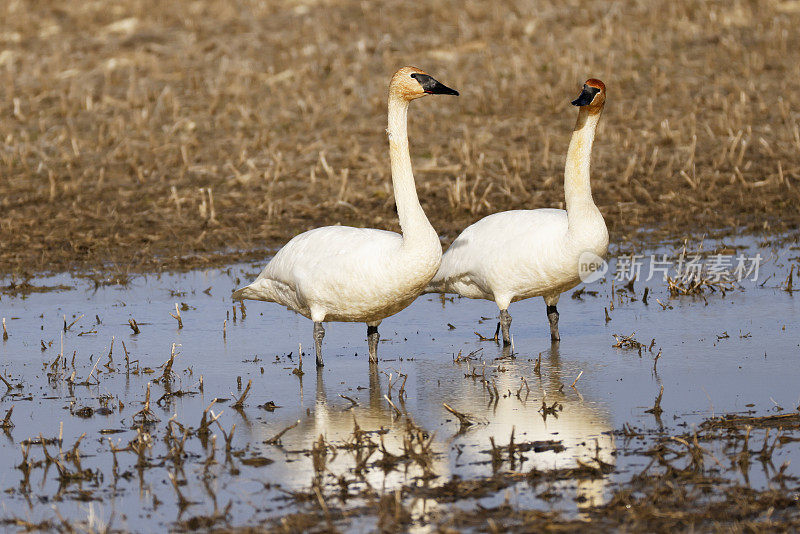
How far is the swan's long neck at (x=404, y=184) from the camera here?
780 centimetres

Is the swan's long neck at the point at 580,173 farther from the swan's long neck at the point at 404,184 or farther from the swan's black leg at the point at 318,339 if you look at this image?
the swan's black leg at the point at 318,339

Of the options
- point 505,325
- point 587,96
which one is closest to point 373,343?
point 505,325

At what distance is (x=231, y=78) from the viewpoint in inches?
742

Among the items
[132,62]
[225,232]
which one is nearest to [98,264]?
[225,232]

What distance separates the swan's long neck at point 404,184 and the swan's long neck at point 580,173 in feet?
4.24

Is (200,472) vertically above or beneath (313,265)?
beneath

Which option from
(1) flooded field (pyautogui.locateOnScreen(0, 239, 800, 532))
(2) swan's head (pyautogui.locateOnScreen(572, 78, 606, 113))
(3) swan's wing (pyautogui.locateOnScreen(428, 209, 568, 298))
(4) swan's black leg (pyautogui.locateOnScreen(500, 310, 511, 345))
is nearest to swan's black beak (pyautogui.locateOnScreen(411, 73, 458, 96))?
(3) swan's wing (pyautogui.locateOnScreen(428, 209, 568, 298))

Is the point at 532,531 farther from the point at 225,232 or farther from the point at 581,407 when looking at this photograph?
the point at 225,232

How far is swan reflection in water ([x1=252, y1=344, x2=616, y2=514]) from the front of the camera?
222 inches

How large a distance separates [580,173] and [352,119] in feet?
26.9

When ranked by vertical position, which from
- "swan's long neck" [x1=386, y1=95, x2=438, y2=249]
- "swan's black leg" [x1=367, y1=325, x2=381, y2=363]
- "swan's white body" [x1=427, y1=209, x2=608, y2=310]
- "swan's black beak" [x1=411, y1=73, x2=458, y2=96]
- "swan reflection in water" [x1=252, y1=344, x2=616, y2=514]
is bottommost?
"swan reflection in water" [x1=252, y1=344, x2=616, y2=514]

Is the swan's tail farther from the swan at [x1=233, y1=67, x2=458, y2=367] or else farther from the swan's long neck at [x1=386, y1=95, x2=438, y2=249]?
the swan's long neck at [x1=386, y1=95, x2=438, y2=249]

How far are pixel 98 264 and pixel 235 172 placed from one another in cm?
292

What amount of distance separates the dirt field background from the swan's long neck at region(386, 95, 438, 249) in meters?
4.28
